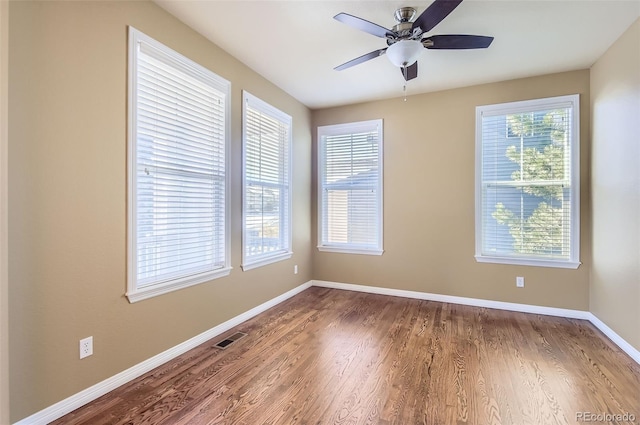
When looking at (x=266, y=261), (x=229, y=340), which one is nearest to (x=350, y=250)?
(x=266, y=261)

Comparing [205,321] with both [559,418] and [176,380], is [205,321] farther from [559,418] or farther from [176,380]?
[559,418]

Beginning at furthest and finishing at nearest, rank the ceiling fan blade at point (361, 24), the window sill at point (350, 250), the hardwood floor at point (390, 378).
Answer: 1. the window sill at point (350, 250)
2. the ceiling fan blade at point (361, 24)
3. the hardwood floor at point (390, 378)

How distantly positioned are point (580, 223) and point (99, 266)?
180 inches

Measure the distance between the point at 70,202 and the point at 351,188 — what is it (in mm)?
3352

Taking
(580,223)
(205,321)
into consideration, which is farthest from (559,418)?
(205,321)

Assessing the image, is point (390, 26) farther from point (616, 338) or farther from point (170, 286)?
point (616, 338)

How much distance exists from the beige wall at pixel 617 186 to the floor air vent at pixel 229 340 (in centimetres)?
341

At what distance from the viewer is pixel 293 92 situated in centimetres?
399

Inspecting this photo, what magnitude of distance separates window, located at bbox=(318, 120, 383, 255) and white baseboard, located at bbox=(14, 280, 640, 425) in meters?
0.62

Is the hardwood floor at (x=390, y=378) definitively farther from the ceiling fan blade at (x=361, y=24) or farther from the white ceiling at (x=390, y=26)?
the white ceiling at (x=390, y=26)

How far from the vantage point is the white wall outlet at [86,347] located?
1.82m

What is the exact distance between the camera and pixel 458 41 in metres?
2.16

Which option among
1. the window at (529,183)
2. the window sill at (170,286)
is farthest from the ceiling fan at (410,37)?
the window sill at (170,286)

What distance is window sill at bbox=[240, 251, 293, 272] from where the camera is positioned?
3.24 meters
